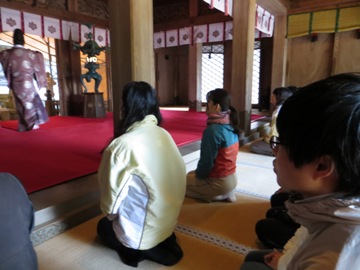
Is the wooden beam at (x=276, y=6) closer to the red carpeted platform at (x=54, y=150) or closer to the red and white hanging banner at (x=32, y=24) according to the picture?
the red carpeted platform at (x=54, y=150)

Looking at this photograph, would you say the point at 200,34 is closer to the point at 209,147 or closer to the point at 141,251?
the point at 209,147

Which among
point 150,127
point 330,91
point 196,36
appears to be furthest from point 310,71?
point 330,91

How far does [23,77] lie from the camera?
4.18 meters

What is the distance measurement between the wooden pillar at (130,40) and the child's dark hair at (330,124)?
2131 millimetres

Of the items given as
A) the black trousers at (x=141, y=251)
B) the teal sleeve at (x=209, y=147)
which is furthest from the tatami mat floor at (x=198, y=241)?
the teal sleeve at (x=209, y=147)

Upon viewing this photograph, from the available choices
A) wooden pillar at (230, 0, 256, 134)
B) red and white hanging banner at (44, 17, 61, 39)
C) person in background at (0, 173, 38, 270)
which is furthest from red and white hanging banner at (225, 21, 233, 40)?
person in background at (0, 173, 38, 270)

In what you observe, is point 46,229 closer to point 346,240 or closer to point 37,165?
point 37,165

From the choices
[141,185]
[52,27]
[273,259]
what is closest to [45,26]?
[52,27]

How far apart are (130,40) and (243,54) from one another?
8.53ft

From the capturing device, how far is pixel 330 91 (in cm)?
50

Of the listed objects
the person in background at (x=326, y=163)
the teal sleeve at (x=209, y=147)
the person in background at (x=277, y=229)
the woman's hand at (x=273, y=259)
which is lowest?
the person in background at (x=277, y=229)

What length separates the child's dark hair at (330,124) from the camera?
49 cm

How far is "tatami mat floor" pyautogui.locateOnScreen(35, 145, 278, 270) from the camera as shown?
148cm

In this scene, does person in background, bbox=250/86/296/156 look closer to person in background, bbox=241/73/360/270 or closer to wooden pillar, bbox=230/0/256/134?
wooden pillar, bbox=230/0/256/134
